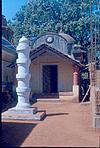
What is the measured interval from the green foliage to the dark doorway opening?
42.7 feet

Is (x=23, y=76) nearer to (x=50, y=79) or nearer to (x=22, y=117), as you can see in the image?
(x=22, y=117)

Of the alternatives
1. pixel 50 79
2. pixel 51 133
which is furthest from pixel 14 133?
pixel 50 79

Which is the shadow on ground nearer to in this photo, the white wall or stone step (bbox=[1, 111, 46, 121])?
stone step (bbox=[1, 111, 46, 121])

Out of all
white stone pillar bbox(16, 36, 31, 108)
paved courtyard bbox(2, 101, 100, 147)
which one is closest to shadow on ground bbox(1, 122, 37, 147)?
paved courtyard bbox(2, 101, 100, 147)

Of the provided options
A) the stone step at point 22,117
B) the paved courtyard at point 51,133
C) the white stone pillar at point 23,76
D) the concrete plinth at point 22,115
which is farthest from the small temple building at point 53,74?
the paved courtyard at point 51,133

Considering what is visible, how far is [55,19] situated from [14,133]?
32085 millimetres

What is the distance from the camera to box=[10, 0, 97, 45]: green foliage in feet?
125

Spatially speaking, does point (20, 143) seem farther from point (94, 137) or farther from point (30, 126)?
point (30, 126)

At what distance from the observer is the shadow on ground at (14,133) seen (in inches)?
351

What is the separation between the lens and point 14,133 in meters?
10.4

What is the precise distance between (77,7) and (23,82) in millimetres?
26937

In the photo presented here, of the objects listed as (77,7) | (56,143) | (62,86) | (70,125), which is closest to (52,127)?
(70,125)

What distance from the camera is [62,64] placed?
24.0 m

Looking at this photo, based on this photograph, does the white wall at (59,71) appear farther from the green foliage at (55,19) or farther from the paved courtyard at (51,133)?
the green foliage at (55,19)
